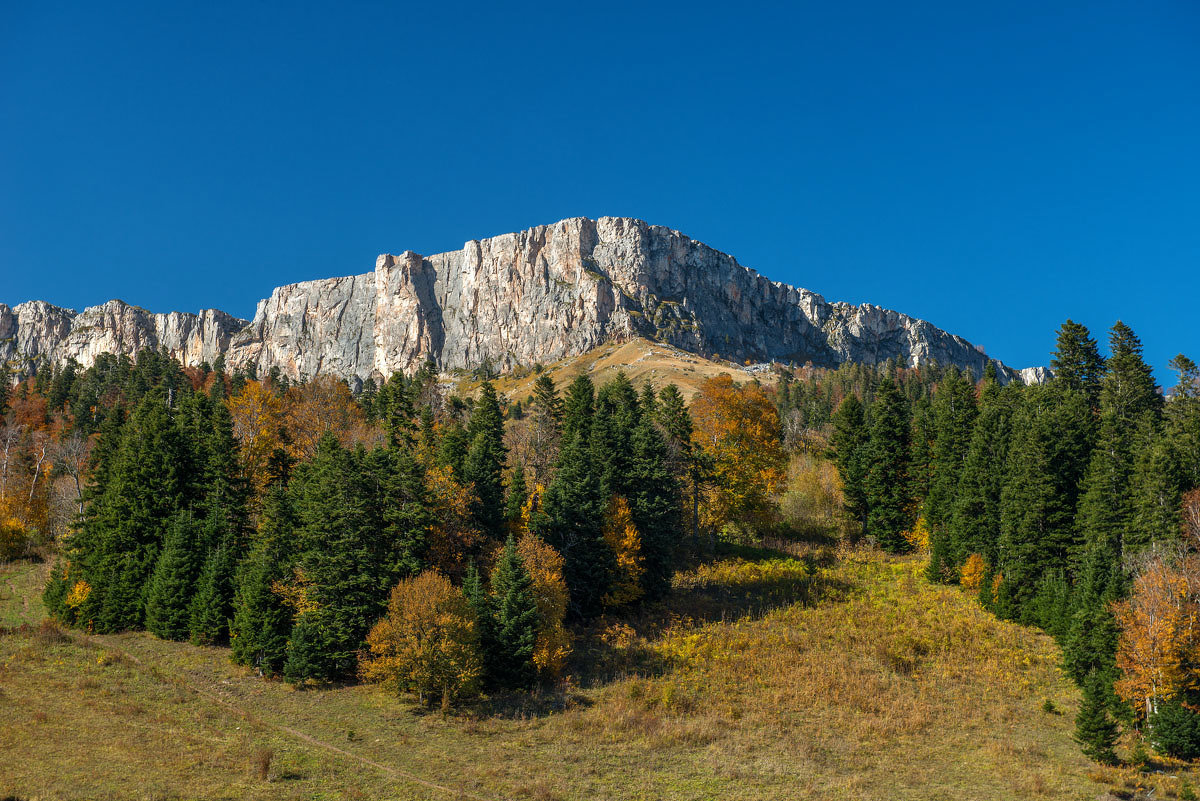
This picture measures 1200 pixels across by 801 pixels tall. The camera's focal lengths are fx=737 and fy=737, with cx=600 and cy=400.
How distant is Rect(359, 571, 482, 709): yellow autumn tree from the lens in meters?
36.9

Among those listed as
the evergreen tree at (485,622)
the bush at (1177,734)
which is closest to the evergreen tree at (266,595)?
the evergreen tree at (485,622)

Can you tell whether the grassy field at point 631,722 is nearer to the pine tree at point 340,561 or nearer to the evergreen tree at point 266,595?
the evergreen tree at point 266,595

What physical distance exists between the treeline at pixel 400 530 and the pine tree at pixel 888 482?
10.1 m

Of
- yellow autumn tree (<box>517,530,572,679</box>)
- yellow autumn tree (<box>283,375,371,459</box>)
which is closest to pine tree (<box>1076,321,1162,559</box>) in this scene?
yellow autumn tree (<box>517,530,572,679</box>)

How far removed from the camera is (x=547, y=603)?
43500 mm

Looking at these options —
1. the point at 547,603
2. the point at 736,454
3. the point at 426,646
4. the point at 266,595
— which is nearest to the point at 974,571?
the point at 736,454

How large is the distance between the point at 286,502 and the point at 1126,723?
4667cm

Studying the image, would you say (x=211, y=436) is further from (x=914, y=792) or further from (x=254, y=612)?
(x=914, y=792)

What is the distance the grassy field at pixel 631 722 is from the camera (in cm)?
2797

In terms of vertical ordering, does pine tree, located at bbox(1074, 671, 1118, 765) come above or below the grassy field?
above

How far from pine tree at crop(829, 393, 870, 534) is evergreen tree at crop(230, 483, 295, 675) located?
51.5 m

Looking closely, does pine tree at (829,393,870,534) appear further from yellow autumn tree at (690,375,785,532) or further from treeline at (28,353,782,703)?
treeline at (28,353,782,703)

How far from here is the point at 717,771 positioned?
30406mm

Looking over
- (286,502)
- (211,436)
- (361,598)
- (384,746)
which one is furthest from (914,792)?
(211,436)
